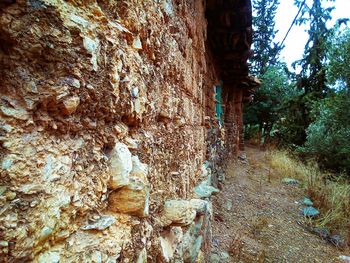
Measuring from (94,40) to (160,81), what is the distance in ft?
1.97

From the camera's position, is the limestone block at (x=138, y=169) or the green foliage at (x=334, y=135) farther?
the green foliage at (x=334, y=135)

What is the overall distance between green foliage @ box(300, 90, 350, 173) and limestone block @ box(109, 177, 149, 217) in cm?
676

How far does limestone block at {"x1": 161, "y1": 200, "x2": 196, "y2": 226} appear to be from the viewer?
1.18 m

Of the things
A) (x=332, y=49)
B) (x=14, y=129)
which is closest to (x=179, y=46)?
(x=14, y=129)

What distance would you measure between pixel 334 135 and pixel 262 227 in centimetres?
429

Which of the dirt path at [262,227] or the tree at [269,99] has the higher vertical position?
the tree at [269,99]

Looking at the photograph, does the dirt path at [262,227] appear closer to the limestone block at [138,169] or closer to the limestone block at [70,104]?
the limestone block at [138,169]

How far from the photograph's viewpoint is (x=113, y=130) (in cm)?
77

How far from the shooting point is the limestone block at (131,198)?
2.45ft

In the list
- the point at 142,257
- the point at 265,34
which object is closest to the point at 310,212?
the point at 142,257

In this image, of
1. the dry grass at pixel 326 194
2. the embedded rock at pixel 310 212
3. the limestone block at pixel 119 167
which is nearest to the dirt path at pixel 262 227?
the embedded rock at pixel 310 212

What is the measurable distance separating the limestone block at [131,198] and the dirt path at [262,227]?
208cm

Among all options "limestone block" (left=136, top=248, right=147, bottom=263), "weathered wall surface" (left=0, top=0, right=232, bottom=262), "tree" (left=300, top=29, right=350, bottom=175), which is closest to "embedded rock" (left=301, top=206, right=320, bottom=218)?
"tree" (left=300, top=29, right=350, bottom=175)

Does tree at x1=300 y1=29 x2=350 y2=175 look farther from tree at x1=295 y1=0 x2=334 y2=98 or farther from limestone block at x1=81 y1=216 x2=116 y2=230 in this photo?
limestone block at x1=81 y1=216 x2=116 y2=230
